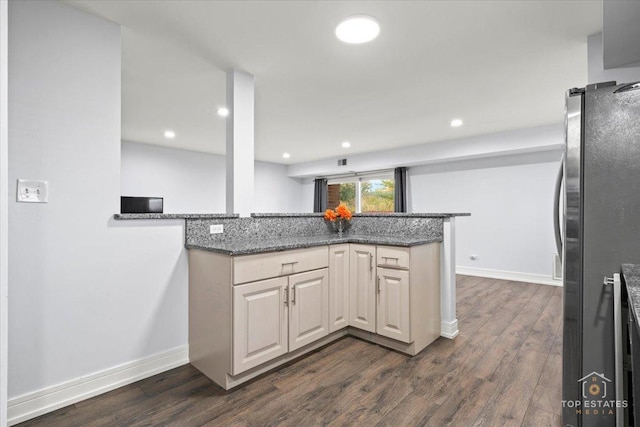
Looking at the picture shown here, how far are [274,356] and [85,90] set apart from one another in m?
1.99

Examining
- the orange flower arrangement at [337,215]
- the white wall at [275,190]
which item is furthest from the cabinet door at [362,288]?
the white wall at [275,190]

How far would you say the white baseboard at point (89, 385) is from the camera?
1602 mm

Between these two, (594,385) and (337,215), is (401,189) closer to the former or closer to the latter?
(337,215)

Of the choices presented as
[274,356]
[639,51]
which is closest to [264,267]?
[274,356]

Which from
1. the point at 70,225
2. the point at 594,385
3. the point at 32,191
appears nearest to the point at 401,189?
the point at 594,385

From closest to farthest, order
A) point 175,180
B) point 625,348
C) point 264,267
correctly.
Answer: point 625,348
point 264,267
point 175,180

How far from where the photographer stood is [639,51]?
1685 mm

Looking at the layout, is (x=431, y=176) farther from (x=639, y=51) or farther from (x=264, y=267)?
(x=264, y=267)

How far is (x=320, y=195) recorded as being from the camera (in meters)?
7.93

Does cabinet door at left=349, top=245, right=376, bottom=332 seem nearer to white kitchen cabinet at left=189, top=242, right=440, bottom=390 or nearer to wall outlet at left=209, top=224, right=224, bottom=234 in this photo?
white kitchen cabinet at left=189, top=242, right=440, bottom=390

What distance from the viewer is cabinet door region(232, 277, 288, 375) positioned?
1861 millimetres

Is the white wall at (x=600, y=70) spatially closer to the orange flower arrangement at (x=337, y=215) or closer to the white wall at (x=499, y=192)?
the orange flower arrangement at (x=337, y=215)

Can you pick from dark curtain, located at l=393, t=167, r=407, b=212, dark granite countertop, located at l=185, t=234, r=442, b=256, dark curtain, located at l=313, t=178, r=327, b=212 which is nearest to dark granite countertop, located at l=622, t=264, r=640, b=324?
dark granite countertop, located at l=185, t=234, r=442, b=256

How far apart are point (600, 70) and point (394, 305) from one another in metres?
2.13
